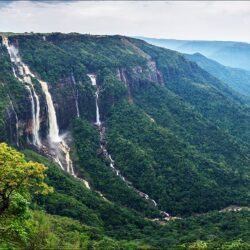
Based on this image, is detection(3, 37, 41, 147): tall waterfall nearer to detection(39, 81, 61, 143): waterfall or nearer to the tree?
detection(39, 81, 61, 143): waterfall

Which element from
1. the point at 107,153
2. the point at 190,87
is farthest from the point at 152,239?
the point at 190,87

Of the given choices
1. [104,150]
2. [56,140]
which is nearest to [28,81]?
[56,140]

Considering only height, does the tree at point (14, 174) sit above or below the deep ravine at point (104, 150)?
above

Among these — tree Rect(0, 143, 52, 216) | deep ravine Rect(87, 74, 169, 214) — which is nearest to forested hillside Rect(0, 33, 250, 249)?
deep ravine Rect(87, 74, 169, 214)

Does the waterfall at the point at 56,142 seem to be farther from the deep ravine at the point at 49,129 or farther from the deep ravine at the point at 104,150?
the deep ravine at the point at 104,150

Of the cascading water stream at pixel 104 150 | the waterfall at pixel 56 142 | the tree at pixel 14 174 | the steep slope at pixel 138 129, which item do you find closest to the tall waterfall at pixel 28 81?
the steep slope at pixel 138 129

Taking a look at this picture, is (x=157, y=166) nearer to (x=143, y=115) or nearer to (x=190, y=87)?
(x=143, y=115)

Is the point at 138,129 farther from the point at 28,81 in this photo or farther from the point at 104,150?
the point at 28,81

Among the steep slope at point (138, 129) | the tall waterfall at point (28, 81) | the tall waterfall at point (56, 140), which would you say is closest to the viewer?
the steep slope at point (138, 129)
